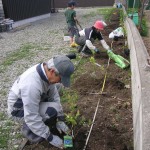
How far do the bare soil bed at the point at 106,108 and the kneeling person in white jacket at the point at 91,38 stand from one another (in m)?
0.59

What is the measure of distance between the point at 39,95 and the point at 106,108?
5.79 ft

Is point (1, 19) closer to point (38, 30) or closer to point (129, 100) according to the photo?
point (38, 30)

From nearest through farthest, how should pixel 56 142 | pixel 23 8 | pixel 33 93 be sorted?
pixel 33 93 → pixel 56 142 → pixel 23 8

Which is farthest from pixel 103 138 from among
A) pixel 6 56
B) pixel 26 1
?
pixel 26 1

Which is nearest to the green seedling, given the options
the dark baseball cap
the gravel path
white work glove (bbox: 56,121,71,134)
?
the gravel path

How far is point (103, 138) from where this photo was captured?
3611 mm

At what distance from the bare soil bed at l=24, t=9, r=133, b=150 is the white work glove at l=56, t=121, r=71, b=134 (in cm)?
16

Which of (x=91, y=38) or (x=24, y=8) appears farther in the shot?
(x=24, y=8)

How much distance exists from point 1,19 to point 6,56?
5914mm

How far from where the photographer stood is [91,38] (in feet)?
24.6

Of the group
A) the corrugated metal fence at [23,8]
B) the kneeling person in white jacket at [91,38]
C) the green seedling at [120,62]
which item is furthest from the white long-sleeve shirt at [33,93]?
the corrugated metal fence at [23,8]

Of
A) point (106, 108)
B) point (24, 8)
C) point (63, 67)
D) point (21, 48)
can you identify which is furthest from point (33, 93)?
point (24, 8)

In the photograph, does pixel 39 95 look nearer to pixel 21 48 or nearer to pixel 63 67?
pixel 63 67

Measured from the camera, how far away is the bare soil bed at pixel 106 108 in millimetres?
3518
